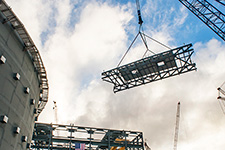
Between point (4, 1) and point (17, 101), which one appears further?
point (17, 101)

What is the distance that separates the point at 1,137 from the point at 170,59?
1824 cm

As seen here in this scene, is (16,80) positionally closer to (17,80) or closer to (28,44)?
(17,80)

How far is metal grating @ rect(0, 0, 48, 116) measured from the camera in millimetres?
16350

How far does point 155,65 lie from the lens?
80.5ft

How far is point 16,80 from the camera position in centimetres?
1725

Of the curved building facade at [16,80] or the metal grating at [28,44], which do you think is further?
the metal grating at [28,44]

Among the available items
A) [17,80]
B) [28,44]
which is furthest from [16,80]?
[28,44]

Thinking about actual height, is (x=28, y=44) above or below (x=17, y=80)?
above

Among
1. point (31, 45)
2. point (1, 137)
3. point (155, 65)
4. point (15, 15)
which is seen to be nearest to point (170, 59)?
point (155, 65)

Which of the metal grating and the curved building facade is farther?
the metal grating

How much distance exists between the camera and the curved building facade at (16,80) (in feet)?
51.2

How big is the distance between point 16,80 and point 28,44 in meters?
3.93

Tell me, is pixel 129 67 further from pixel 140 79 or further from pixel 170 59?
pixel 170 59

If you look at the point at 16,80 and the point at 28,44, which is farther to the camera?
the point at 28,44
